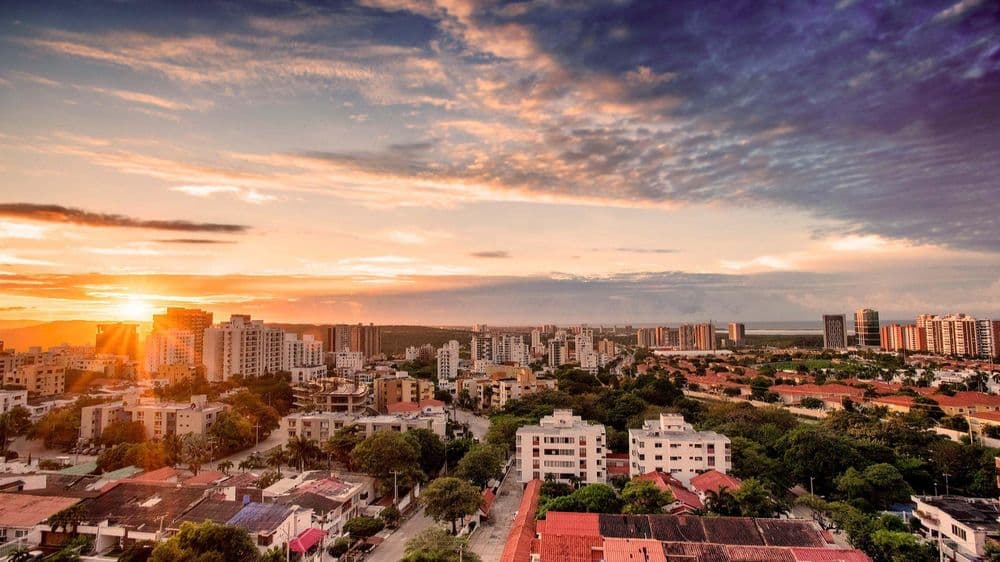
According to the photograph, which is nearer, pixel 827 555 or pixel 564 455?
pixel 827 555

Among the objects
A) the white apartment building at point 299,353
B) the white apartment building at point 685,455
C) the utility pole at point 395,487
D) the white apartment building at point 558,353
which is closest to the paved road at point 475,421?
the utility pole at point 395,487

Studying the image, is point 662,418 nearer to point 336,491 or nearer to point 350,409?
point 336,491

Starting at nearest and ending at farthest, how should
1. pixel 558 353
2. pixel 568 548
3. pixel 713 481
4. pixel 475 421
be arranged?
pixel 568 548, pixel 713 481, pixel 475 421, pixel 558 353

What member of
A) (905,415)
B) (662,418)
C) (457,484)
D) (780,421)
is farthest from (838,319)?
(457,484)

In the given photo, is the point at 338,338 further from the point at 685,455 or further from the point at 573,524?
the point at 573,524

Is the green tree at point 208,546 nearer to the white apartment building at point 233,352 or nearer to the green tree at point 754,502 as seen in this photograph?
the green tree at point 754,502

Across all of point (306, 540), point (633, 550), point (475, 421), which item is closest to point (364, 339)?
point (475, 421)

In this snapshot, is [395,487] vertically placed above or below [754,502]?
below
